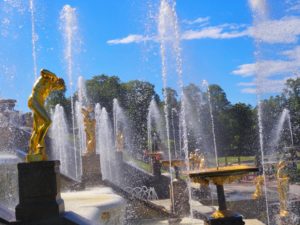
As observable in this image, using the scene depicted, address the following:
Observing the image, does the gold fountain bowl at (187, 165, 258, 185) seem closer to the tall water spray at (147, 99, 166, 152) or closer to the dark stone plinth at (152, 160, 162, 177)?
the dark stone plinth at (152, 160, 162, 177)

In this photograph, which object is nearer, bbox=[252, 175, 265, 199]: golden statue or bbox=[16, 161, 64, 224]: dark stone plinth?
bbox=[16, 161, 64, 224]: dark stone plinth

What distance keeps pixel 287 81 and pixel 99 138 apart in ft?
108

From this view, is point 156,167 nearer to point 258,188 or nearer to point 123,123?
point 258,188

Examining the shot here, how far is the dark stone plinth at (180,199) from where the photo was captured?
46.3 feet

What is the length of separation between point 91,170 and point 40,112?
31.4 feet

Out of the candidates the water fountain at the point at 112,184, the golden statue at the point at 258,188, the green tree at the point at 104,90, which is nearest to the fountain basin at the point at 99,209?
the water fountain at the point at 112,184

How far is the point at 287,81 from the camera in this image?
54406 mm

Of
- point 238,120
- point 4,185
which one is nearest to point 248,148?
point 238,120

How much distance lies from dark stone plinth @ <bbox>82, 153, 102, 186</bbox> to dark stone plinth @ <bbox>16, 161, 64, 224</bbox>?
30.9 ft

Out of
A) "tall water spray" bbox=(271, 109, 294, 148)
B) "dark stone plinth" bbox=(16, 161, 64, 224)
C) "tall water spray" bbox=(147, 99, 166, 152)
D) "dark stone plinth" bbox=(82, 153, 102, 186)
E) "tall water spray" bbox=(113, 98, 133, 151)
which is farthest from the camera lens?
"tall water spray" bbox=(147, 99, 166, 152)

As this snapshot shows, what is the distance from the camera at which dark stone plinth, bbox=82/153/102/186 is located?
1510 centimetres

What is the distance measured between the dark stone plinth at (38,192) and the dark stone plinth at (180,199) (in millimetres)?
8844

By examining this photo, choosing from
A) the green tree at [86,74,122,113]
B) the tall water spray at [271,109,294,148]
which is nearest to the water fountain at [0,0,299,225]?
the tall water spray at [271,109,294,148]

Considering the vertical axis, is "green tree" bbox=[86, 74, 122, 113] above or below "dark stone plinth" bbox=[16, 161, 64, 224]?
above
